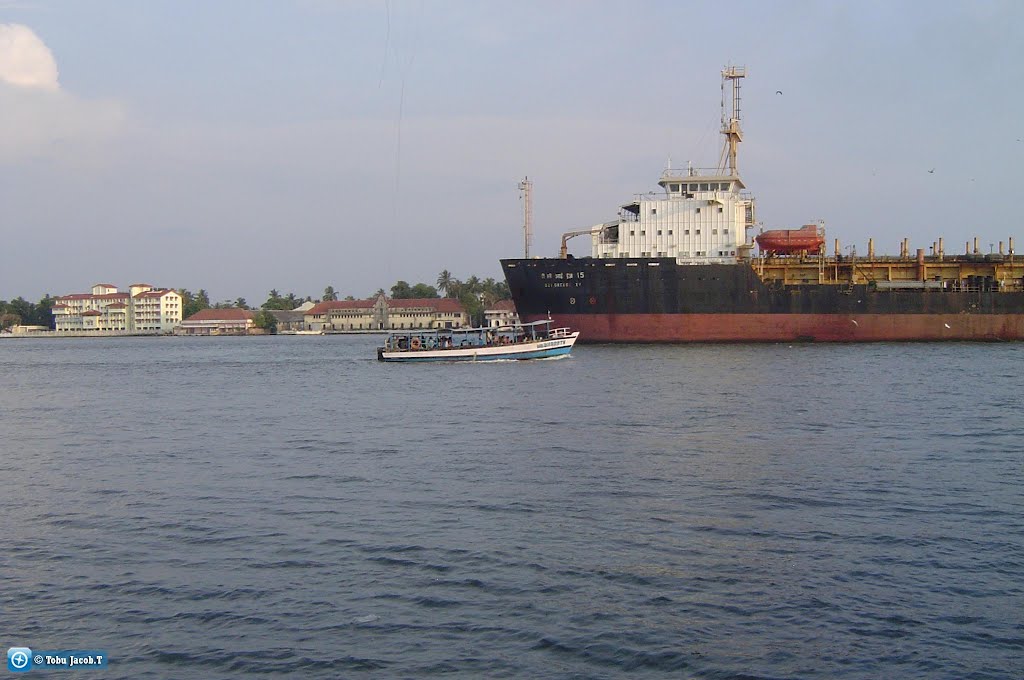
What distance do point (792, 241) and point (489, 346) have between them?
17.4 m

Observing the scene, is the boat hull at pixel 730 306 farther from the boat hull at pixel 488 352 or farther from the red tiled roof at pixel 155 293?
the red tiled roof at pixel 155 293

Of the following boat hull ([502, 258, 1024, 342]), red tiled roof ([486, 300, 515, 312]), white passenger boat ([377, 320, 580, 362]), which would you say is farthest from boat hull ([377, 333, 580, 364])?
red tiled roof ([486, 300, 515, 312])

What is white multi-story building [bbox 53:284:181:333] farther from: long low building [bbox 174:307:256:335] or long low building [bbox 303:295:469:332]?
long low building [bbox 303:295:469:332]

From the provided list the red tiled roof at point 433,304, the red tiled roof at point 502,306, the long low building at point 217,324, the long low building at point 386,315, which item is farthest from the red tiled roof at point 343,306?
the red tiled roof at point 502,306

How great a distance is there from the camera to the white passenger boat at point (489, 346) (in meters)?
43.6

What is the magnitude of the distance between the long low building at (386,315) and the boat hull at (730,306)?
273 feet

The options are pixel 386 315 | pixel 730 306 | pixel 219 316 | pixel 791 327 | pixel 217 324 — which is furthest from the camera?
pixel 219 316

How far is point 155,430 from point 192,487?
835cm

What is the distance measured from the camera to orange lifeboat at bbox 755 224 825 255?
49188 millimetres

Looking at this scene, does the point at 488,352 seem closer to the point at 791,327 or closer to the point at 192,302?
the point at 791,327

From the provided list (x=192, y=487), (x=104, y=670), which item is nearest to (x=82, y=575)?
(x=104, y=670)

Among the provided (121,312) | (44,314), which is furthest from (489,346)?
(44,314)

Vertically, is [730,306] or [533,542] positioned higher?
[730,306]

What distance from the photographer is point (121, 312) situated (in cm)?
15012
